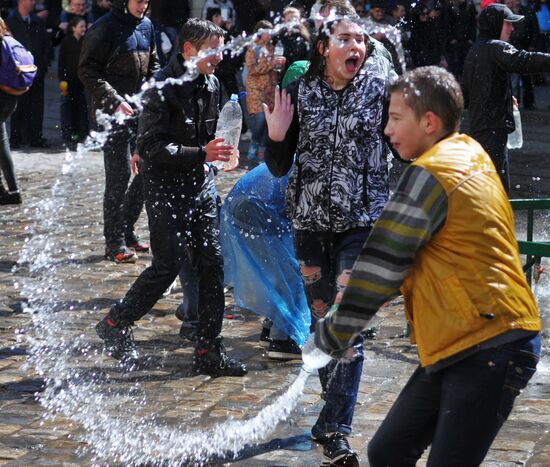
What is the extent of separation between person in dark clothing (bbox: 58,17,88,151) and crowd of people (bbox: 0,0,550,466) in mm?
5018

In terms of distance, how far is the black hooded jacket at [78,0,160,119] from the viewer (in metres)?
8.21

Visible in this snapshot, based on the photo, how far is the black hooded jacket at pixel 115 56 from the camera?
26.9ft

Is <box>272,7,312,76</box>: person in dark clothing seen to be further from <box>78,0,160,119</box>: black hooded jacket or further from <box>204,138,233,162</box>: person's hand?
<box>204,138,233,162</box>: person's hand

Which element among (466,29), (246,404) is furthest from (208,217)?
(466,29)

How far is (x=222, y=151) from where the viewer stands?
5.93 m

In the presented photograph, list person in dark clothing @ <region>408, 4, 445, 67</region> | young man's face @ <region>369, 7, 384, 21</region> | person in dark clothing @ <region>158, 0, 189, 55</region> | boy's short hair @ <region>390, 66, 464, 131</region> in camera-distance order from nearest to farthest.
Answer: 1. boy's short hair @ <region>390, 66, 464, 131</region>
2. young man's face @ <region>369, 7, 384, 21</region>
3. person in dark clothing @ <region>408, 4, 445, 67</region>
4. person in dark clothing @ <region>158, 0, 189, 55</region>

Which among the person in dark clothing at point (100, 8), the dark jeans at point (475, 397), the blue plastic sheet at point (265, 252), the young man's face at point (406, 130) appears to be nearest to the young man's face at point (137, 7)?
the blue plastic sheet at point (265, 252)

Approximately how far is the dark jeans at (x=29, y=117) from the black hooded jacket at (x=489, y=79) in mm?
8401

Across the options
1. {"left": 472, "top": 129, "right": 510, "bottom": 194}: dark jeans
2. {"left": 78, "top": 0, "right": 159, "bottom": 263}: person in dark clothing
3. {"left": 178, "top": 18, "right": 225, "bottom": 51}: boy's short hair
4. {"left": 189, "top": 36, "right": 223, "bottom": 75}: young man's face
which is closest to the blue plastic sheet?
{"left": 189, "top": 36, "right": 223, "bottom": 75}: young man's face

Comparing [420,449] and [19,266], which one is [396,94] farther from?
[19,266]

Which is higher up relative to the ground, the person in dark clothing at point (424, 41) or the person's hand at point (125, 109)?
the person in dark clothing at point (424, 41)

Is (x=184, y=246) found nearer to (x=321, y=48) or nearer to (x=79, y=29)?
(x=321, y=48)

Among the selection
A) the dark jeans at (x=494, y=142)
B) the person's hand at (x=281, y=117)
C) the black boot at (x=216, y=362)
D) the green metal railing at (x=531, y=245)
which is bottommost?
the black boot at (x=216, y=362)

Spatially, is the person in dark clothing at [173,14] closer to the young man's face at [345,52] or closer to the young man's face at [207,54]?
the young man's face at [207,54]
